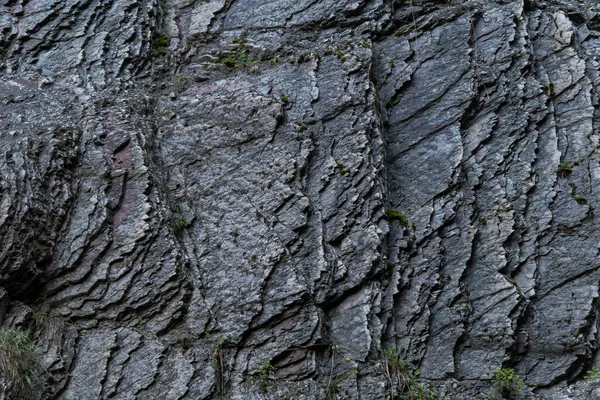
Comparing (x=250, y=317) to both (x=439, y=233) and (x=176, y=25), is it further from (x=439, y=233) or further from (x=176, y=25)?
(x=176, y=25)

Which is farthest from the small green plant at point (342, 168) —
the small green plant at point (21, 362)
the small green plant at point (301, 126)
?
the small green plant at point (21, 362)

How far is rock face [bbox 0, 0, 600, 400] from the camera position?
18.5 ft

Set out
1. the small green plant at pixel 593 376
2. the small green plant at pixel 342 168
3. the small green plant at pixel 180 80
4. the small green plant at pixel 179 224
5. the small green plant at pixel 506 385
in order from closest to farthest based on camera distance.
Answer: the small green plant at pixel 506 385 < the small green plant at pixel 593 376 < the small green plant at pixel 179 224 < the small green plant at pixel 342 168 < the small green plant at pixel 180 80

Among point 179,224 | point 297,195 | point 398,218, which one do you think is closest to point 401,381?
point 398,218

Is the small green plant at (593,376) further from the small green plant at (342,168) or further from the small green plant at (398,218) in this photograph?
the small green plant at (342,168)

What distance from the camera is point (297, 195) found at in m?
6.34

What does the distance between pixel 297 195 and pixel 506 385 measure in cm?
256

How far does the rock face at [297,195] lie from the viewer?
5.63 meters

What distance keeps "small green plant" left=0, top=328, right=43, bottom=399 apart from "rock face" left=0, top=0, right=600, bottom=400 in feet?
0.32

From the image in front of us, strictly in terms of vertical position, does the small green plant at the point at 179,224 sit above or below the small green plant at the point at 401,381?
above

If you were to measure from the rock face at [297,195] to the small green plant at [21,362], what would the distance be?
0.32 feet

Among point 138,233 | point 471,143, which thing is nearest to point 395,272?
point 471,143

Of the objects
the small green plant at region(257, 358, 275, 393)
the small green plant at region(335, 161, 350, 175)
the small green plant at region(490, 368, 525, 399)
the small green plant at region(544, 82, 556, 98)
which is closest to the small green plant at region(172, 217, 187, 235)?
the small green plant at region(257, 358, 275, 393)

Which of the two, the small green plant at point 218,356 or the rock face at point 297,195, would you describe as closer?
the small green plant at point 218,356
